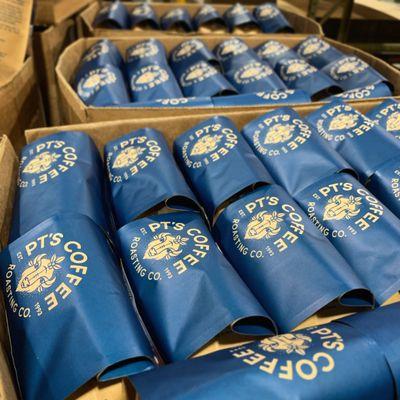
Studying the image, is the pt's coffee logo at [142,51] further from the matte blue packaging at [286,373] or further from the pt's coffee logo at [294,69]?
the matte blue packaging at [286,373]

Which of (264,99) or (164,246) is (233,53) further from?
(164,246)

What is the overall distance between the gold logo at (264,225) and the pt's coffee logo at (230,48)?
110 cm

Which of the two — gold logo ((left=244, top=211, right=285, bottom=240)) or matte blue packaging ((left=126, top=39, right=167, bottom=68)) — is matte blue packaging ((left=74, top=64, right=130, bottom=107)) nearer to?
matte blue packaging ((left=126, top=39, right=167, bottom=68))

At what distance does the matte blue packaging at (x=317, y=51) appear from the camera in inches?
66.9

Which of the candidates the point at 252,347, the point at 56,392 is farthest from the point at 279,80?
the point at 56,392

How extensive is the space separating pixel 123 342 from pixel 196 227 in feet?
0.93

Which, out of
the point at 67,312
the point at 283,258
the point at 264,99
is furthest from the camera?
the point at 264,99

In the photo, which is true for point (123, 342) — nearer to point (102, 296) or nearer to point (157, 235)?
point (102, 296)

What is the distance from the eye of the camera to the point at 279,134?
104 cm

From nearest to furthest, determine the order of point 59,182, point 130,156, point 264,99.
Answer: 1. point 59,182
2. point 130,156
3. point 264,99

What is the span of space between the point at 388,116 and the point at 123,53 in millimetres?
1160

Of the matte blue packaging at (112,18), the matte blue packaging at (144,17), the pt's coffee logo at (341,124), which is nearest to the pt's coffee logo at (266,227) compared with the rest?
the pt's coffee logo at (341,124)

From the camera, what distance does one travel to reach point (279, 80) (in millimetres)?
1540

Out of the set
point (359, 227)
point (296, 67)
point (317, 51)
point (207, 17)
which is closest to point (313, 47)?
point (317, 51)
